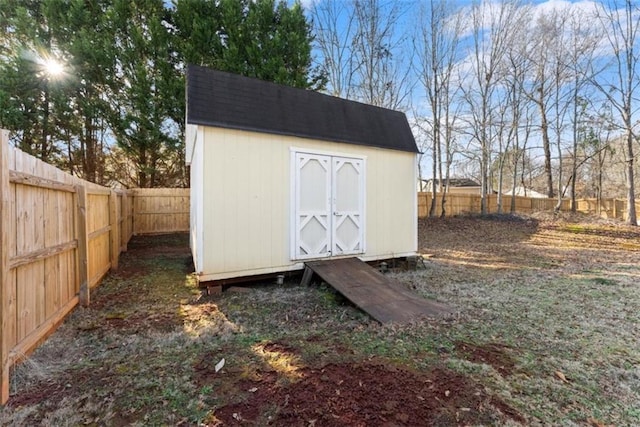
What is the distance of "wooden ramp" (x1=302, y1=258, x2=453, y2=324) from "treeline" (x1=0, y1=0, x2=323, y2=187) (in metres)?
8.94

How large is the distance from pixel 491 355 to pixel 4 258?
12.1ft

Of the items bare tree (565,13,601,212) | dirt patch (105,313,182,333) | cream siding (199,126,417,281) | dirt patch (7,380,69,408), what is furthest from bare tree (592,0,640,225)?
dirt patch (7,380,69,408)

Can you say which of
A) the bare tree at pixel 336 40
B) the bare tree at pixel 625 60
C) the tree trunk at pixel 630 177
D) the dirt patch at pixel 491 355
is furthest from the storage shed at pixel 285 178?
the bare tree at pixel 625 60

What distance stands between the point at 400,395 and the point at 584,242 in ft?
36.1

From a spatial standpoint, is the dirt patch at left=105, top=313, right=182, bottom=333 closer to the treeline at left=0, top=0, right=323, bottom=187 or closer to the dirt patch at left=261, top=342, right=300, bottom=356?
the dirt patch at left=261, top=342, right=300, bottom=356

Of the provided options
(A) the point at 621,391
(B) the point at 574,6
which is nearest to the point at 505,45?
(B) the point at 574,6

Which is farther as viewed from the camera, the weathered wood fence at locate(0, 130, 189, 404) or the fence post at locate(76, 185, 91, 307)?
the fence post at locate(76, 185, 91, 307)

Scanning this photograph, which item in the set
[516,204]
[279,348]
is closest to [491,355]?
[279,348]

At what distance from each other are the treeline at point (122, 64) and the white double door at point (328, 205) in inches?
300

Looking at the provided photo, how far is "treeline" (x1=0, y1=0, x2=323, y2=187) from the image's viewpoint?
10.5 m

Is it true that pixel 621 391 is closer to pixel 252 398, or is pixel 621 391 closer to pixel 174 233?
pixel 252 398

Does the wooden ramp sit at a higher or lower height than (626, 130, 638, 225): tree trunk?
lower

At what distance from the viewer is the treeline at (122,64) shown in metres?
10.5

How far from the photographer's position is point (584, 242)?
10.0 m
